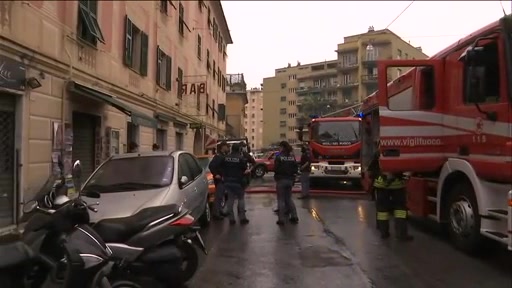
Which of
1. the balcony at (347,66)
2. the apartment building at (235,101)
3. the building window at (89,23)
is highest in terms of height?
the balcony at (347,66)

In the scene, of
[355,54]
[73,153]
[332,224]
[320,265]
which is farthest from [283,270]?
[355,54]

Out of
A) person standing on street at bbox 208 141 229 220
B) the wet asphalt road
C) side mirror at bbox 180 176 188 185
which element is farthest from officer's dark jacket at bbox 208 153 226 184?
side mirror at bbox 180 176 188 185

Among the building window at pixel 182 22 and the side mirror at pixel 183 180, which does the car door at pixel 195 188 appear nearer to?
the side mirror at pixel 183 180

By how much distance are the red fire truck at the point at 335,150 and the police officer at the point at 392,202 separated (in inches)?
288

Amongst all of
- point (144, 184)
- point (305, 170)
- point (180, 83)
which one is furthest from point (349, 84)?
point (144, 184)

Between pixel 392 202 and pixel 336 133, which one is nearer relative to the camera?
pixel 392 202

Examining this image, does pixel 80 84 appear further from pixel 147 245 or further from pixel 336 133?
pixel 336 133

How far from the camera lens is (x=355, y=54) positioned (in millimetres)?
78188

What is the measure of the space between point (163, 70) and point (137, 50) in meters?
3.69

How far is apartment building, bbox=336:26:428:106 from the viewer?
217ft

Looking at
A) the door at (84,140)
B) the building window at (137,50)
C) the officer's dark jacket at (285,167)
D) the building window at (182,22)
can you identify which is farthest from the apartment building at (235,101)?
the officer's dark jacket at (285,167)

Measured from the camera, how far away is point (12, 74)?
8.20 m

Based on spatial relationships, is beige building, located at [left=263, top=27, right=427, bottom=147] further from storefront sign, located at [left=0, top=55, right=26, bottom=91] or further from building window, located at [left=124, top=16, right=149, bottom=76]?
storefront sign, located at [left=0, top=55, right=26, bottom=91]

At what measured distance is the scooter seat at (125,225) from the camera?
4.37 m
